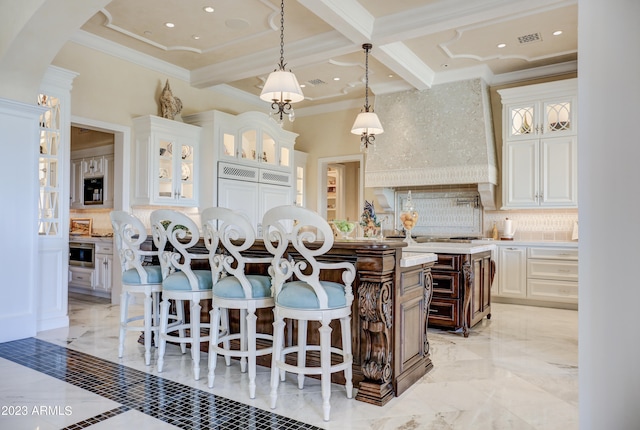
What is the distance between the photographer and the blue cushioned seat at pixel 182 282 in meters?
2.89

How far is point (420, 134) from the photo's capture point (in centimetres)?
623

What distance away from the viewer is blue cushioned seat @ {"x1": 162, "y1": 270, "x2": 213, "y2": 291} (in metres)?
2.89

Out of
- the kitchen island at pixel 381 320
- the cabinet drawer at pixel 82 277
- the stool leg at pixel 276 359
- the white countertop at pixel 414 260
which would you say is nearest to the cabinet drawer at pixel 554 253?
the white countertop at pixel 414 260

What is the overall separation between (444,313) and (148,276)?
262cm

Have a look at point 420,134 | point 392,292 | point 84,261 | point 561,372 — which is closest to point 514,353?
point 561,372

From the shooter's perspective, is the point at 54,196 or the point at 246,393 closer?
the point at 246,393

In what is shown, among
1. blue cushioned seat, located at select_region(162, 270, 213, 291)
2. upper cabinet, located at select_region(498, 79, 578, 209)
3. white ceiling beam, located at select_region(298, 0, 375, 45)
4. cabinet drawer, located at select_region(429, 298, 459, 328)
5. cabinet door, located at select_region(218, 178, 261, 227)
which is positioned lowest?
cabinet drawer, located at select_region(429, 298, 459, 328)

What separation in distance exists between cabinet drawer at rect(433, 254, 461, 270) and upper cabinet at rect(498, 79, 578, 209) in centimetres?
244

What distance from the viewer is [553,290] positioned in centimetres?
528

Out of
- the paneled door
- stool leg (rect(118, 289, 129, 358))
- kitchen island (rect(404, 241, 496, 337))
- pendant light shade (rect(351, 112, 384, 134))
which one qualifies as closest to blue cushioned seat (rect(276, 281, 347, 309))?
stool leg (rect(118, 289, 129, 358))

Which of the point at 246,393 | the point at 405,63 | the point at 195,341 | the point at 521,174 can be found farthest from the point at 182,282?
the point at 521,174

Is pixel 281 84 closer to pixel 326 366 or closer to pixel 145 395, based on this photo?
pixel 326 366

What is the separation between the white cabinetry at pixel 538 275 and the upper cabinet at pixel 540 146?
65 cm

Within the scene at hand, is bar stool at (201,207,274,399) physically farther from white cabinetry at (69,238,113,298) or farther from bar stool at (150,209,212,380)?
white cabinetry at (69,238,113,298)
